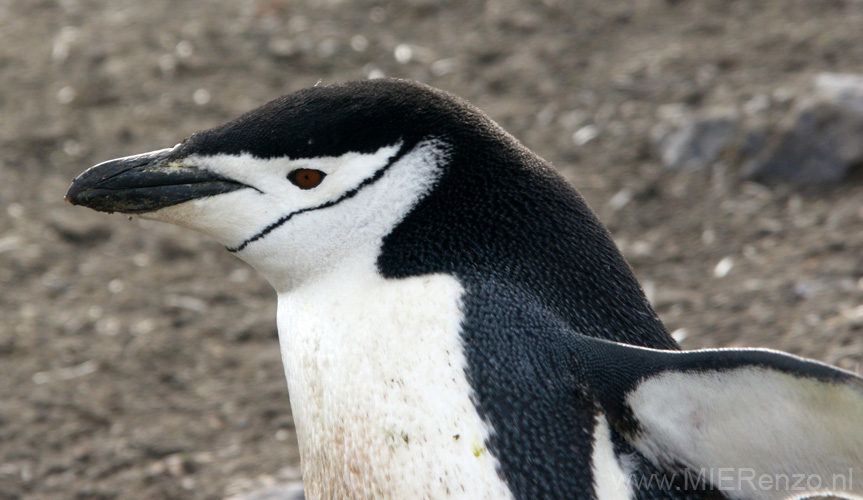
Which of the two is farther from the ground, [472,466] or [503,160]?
[503,160]

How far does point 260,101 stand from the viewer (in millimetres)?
4758

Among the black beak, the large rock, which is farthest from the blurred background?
the black beak

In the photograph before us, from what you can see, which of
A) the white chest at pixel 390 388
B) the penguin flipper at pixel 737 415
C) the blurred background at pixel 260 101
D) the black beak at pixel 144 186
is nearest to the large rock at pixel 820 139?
the blurred background at pixel 260 101

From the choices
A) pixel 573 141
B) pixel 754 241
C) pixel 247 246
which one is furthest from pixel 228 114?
pixel 247 246

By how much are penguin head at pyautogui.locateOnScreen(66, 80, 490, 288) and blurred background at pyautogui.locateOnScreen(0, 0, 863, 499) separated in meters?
1.21

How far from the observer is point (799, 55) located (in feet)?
14.2

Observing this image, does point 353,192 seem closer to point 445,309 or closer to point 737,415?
point 445,309

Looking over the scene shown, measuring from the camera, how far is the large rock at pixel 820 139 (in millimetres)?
3592

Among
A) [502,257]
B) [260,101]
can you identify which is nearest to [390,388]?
[502,257]

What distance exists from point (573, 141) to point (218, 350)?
5.83ft

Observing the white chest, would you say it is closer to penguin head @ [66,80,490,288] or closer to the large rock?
penguin head @ [66,80,490,288]

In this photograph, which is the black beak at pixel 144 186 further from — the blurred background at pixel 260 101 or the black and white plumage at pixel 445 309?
the blurred background at pixel 260 101

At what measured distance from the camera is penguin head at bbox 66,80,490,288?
5.65ft

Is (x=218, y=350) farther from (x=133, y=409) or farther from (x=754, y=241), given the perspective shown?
(x=754, y=241)
